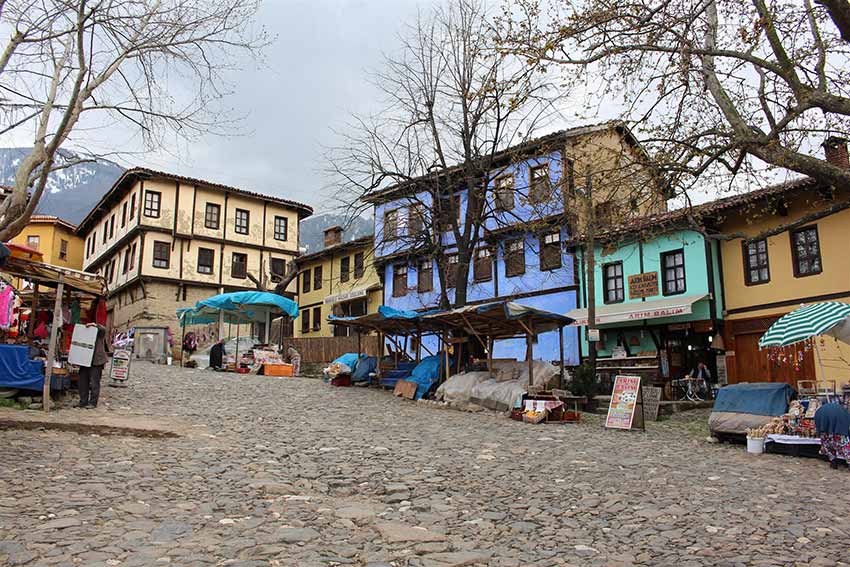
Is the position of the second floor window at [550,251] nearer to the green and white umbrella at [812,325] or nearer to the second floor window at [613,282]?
the second floor window at [613,282]

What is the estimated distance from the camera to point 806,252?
61.1 feet

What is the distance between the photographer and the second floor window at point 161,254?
114ft

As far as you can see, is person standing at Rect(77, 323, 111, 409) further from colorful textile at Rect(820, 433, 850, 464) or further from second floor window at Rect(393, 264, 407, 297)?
second floor window at Rect(393, 264, 407, 297)

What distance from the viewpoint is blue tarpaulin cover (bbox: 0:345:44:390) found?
10.4 metres

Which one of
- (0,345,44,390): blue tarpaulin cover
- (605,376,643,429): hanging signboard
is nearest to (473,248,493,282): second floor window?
(605,376,643,429): hanging signboard

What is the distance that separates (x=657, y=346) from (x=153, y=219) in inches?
1062

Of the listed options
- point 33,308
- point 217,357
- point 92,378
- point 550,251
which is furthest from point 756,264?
point 217,357

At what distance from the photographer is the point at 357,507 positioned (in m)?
6.06

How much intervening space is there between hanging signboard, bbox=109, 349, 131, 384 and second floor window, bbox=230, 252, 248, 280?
74.8 feet

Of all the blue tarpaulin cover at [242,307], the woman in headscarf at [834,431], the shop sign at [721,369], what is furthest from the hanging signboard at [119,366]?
the shop sign at [721,369]

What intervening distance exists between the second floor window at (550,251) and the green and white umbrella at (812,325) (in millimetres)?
13512

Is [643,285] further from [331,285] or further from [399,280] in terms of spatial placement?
[331,285]

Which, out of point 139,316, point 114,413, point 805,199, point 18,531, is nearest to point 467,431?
point 114,413

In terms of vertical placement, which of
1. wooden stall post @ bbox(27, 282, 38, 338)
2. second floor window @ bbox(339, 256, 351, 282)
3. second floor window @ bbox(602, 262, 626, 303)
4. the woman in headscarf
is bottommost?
the woman in headscarf
